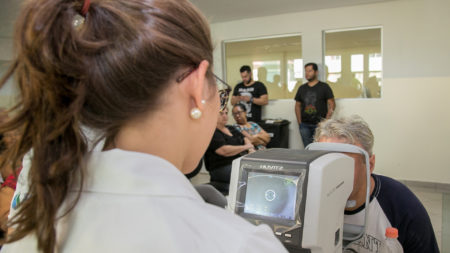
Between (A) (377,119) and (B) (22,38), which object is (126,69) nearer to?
(B) (22,38)

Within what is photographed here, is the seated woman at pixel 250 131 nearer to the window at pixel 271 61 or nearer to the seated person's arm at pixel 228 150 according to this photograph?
the seated person's arm at pixel 228 150

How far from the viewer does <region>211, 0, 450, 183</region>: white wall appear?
439 cm

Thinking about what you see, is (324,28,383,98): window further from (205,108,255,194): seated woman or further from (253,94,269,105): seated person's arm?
(205,108,255,194): seated woman

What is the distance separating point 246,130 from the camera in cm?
387

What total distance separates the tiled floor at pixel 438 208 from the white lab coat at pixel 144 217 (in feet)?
10.1

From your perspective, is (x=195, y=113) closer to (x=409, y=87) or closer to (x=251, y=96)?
(x=409, y=87)

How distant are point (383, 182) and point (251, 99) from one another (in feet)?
12.8

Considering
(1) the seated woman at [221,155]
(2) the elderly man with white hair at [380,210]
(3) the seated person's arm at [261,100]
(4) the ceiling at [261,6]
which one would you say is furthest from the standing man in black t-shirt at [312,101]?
(2) the elderly man with white hair at [380,210]

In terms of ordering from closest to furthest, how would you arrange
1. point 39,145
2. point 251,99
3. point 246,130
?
point 39,145, point 246,130, point 251,99

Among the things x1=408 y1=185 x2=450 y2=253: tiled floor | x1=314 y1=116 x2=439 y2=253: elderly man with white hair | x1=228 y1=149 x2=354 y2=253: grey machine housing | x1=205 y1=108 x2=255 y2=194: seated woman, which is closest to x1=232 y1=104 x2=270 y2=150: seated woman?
x1=205 y1=108 x2=255 y2=194: seated woman

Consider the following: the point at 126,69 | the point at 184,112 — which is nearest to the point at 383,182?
the point at 184,112

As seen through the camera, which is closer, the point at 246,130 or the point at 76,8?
the point at 76,8

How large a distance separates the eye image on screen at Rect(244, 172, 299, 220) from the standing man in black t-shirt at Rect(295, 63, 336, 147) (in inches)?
160

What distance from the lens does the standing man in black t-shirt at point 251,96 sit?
531cm
